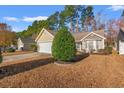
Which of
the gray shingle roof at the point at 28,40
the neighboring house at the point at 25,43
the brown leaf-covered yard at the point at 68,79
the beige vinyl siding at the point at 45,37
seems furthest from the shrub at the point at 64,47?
the gray shingle roof at the point at 28,40

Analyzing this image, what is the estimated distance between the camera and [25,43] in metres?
44.7

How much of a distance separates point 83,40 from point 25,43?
15.8m

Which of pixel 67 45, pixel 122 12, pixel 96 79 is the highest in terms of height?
pixel 122 12

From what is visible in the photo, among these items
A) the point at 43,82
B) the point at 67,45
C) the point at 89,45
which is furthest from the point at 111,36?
the point at 43,82

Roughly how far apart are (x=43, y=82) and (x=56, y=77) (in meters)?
1.32

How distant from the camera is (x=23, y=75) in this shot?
12.0 m

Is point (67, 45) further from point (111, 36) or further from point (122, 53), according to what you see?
point (111, 36)

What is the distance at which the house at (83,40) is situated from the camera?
30.3m

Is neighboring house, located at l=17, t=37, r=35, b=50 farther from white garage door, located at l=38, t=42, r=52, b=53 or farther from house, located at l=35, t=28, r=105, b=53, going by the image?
white garage door, located at l=38, t=42, r=52, b=53

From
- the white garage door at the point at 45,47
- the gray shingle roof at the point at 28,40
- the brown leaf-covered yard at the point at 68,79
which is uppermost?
the gray shingle roof at the point at 28,40

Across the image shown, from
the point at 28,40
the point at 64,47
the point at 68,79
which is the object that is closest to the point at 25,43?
the point at 28,40

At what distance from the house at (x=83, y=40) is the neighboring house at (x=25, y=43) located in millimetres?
10440

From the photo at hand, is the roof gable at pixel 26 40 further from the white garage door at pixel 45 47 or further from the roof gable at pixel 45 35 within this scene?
the white garage door at pixel 45 47
